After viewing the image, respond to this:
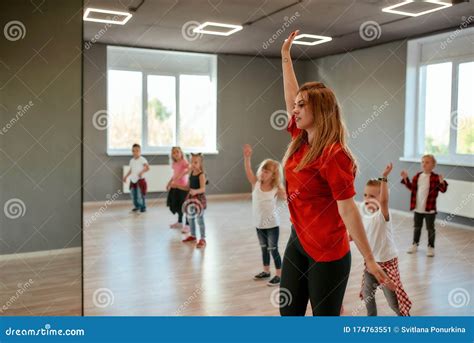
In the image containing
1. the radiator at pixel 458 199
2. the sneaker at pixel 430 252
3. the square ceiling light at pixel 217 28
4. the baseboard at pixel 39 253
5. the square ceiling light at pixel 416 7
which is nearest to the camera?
the baseboard at pixel 39 253

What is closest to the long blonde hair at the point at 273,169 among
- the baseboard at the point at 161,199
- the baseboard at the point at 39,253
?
the baseboard at the point at 39,253

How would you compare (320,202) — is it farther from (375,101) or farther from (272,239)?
(375,101)

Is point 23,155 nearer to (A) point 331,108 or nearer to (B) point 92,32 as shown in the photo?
(A) point 331,108

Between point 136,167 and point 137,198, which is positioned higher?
point 136,167

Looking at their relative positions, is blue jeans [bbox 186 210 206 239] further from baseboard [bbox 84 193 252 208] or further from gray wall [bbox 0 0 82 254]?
baseboard [bbox 84 193 252 208]

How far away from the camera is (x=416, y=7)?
4918mm

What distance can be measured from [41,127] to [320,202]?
4.59 ft

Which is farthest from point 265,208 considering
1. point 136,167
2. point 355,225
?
point 136,167

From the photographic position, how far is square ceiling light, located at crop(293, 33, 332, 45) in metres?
6.34

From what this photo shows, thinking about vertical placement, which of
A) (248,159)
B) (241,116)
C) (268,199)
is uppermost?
(241,116)

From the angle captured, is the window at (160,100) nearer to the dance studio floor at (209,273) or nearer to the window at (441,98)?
the dance studio floor at (209,273)

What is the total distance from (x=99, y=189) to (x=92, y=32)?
7.58 feet

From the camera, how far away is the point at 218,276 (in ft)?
11.8

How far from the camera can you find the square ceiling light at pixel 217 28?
5.72m
